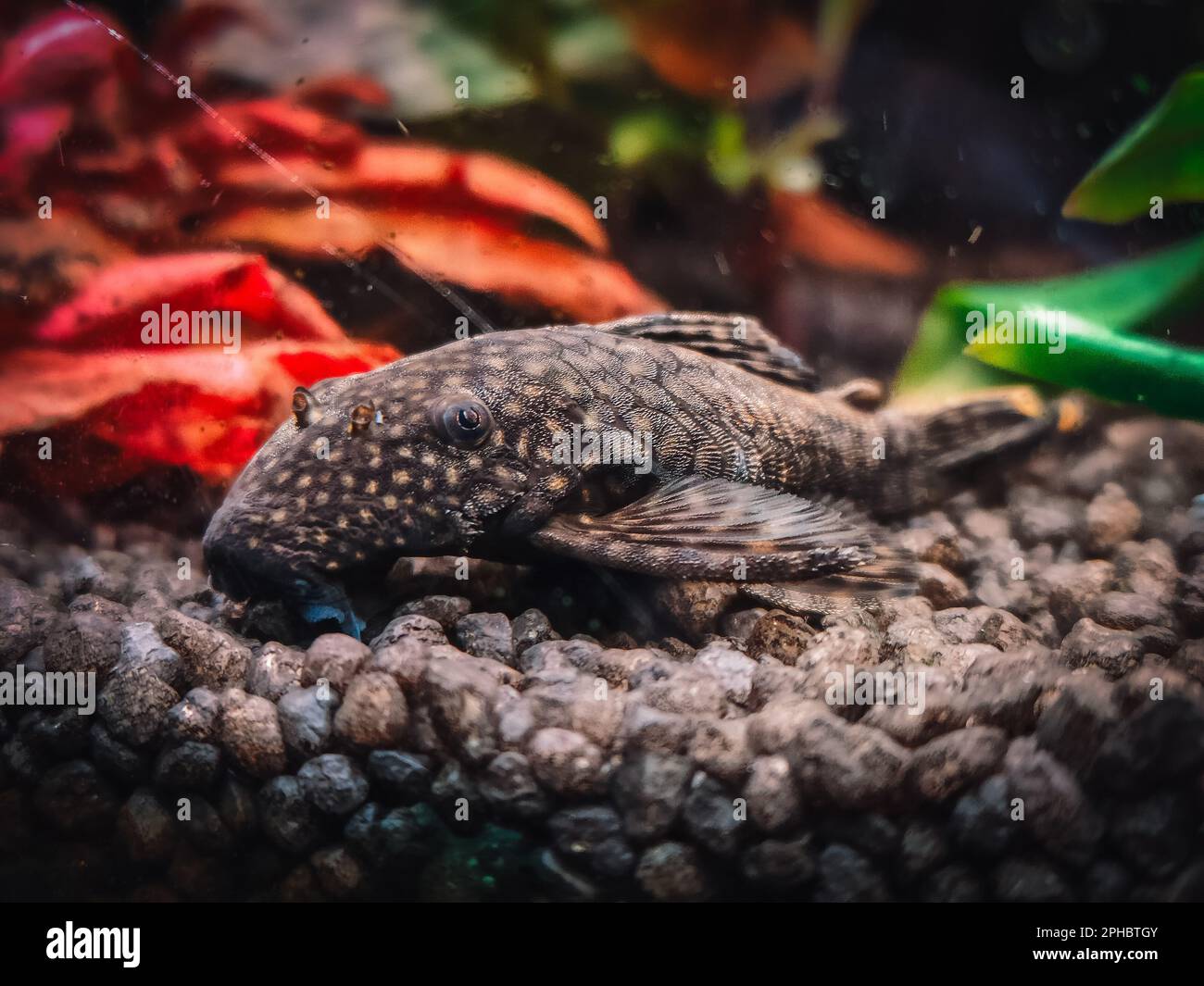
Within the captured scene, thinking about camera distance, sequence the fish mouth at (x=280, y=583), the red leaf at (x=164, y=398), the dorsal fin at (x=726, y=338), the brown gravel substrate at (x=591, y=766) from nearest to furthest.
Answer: the brown gravel substrate at (x=591, y=766)
the fish mouth at (x=280, y=583)
the red leaf at (x=164, y=398)
the dorsal fin at (x=726, y=338)

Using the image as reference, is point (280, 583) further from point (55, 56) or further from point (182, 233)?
point (55, 56)

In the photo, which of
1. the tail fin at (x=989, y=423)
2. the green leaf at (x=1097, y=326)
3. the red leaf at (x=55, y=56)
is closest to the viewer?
the red leaf at (x=55, y=56)

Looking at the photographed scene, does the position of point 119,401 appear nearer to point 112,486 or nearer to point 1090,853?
point 112,486

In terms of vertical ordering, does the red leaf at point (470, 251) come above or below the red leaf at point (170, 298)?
above

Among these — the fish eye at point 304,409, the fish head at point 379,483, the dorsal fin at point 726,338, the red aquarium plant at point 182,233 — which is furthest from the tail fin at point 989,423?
the fish eye at point 304,409

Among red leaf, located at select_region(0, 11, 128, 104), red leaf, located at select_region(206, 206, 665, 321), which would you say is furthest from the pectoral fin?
red leaf, located at select_region(0, 11, 128, 104)

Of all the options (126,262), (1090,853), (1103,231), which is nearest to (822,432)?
(1103,231)

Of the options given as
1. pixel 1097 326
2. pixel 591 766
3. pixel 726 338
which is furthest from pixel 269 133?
pixel 1097 326

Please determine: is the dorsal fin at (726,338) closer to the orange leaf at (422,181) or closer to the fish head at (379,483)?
the orange leaf at (422,181)
